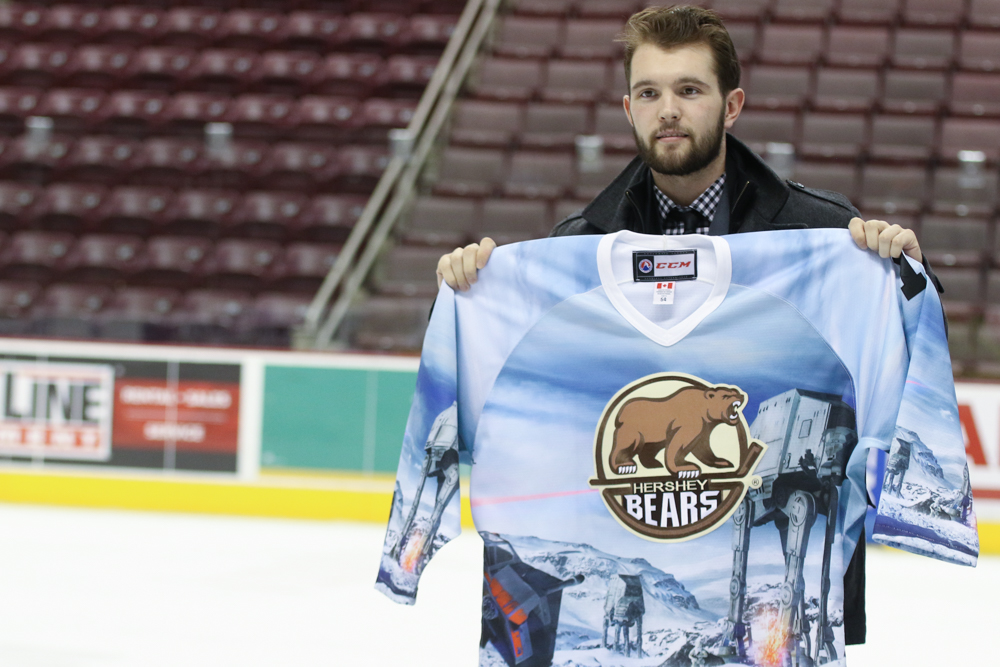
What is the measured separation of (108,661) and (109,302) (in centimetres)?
460

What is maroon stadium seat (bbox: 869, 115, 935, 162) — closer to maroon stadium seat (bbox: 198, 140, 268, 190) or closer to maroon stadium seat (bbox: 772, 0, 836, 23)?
maroon stadium seat (bbox: 772, 0, 836, 23)

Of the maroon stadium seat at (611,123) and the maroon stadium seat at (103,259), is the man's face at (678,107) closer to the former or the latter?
the maroon stadium seat at (611,123)

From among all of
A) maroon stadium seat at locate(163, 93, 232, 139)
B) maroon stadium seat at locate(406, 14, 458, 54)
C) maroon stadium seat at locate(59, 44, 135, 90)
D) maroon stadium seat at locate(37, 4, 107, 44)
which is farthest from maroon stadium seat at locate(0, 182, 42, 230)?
maroon stadium seat at locate(406, 14, 458, 54)

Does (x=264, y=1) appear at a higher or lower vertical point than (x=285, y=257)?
higher

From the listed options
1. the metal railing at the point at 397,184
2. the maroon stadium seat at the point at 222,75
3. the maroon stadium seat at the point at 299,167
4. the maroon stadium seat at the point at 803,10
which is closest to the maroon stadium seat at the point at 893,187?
the maroon stadium seat at the point at 803,10

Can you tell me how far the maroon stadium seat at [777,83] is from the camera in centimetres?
870

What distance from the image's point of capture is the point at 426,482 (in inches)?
72.0

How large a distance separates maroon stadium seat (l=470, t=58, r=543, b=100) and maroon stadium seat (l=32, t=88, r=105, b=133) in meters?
3.36

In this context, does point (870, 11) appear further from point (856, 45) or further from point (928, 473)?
point (928, 473)

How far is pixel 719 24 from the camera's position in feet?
6.01

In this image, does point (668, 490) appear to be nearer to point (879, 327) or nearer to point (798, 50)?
point (879, 327)

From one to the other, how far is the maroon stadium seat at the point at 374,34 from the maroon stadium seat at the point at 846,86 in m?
3.73

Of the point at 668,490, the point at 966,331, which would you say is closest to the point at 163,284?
the point at 966,331

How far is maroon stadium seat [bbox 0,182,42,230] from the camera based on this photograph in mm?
8430
